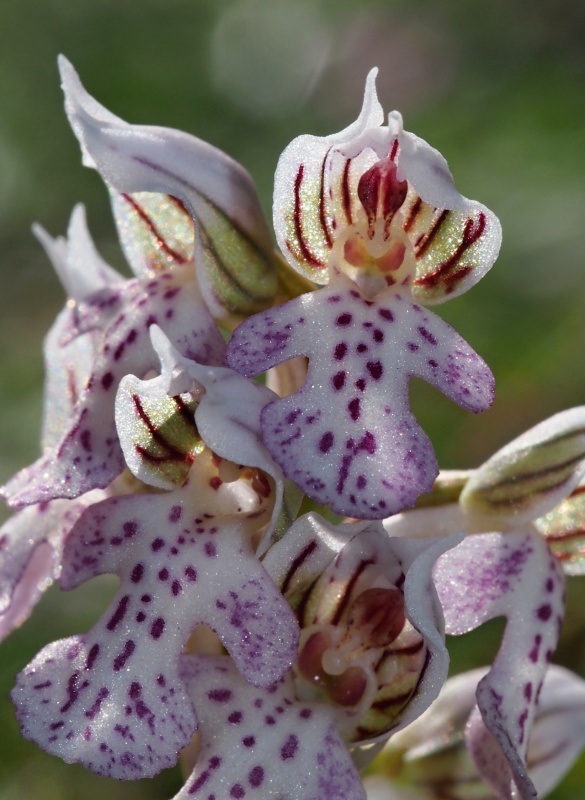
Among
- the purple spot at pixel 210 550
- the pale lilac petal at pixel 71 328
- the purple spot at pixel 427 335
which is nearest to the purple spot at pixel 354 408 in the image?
the purple spot at pixel 427 335

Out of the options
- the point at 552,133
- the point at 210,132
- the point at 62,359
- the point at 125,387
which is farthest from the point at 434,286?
the point at 210,132

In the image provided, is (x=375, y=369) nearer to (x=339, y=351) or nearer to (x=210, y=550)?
(x=339, y=351)

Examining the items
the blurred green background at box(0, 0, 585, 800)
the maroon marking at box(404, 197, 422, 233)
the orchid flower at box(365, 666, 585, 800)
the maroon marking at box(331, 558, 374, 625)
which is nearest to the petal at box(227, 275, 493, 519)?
the maroon marking at box(404, 197, 422, 233)

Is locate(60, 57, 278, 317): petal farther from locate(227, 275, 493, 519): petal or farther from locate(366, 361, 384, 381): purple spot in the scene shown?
locate(366, 361, 384, 381): purple spot

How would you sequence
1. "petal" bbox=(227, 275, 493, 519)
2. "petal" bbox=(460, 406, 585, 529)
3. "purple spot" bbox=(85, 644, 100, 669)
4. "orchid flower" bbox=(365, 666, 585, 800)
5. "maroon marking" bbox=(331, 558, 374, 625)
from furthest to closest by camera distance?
"orchid flower" bbox=(365, 666, 585, 800)
"petal" bbox=(460, 406, 585, 529)
"maroon marking" bbox=(331, 558, 374, 625)
"purple spot" bbox=(85, 644, 100, 669)
"petal" bbox=(227, 275, 493, 519)

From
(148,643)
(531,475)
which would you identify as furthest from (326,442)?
(531,475)

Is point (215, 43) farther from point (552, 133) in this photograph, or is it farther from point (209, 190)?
point (209, 190)

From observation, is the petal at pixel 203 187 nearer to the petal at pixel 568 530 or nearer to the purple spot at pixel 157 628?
the purple spot at pixel 157 628
